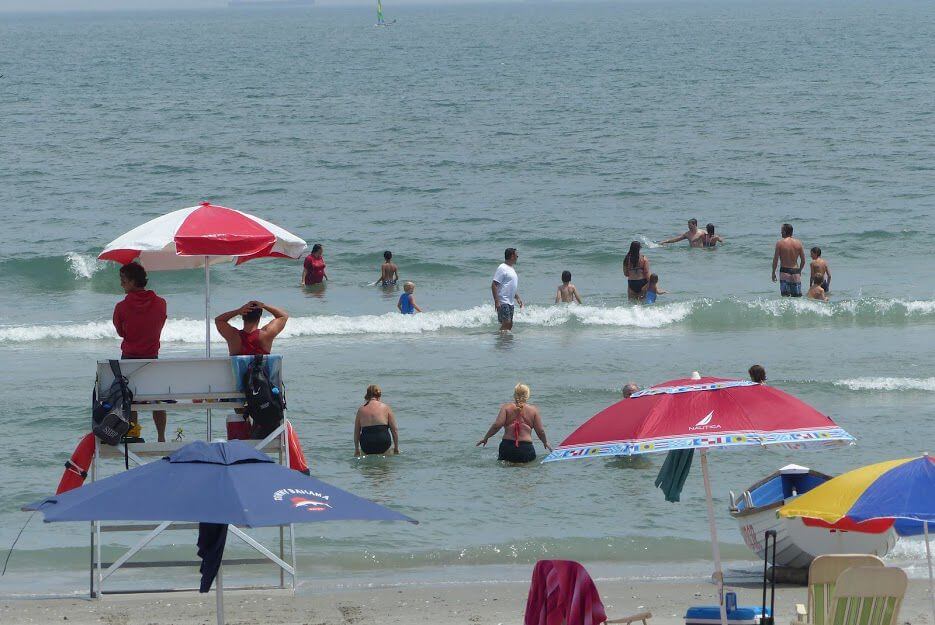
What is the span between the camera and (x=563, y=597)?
705cm

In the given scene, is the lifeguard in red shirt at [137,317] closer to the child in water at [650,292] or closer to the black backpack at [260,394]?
the black backpack at [260,394]

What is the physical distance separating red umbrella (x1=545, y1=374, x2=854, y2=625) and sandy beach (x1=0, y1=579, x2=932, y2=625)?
2.55 meters

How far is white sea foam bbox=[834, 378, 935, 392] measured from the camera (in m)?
16.2

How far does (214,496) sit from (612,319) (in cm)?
1568

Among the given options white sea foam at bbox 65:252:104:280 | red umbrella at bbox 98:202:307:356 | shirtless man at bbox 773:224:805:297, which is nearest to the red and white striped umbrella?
red umbrella at bbox 98:202:307:356

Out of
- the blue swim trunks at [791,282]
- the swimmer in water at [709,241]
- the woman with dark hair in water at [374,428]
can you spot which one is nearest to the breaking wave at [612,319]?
the blue swim trunks at [791,282]

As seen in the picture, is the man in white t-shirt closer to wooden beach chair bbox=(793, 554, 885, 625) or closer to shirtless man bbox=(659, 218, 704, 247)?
shirtless man bbox=(659, 218, 704, 247)

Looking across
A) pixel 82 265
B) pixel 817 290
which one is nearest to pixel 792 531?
pixel 817 290

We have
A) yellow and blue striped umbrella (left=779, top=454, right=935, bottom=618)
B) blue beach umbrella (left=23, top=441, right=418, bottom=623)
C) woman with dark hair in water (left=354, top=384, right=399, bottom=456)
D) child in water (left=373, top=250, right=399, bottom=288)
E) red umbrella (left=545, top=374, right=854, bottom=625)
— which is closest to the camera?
blue beach umbrella (left=23, top=441, right=418, bottom=623)

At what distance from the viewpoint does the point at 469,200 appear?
33.5 metres

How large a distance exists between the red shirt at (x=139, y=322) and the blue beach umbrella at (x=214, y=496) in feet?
11.5

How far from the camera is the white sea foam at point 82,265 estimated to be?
25719mm

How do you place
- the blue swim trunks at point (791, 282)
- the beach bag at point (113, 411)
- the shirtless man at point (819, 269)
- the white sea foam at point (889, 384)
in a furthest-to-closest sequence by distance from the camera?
the blue swim trunks at point (791, 282), the shirtless man at point (819, 269), the white sea foam at point (889, 384), the beach bag at point (113, 411)

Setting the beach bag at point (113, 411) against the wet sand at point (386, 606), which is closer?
the beach bag at point (113, 411)
